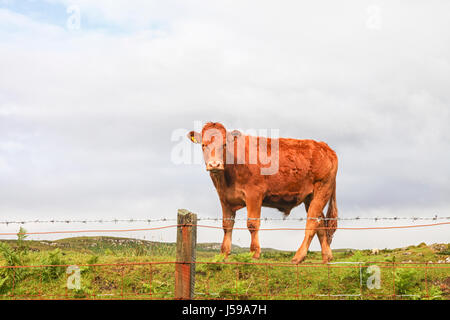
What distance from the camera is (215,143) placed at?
1426cm

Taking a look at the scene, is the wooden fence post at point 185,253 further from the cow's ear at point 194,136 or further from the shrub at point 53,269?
the cow's ear at point 194,136

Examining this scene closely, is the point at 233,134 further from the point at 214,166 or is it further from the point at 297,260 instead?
the point at 297,260

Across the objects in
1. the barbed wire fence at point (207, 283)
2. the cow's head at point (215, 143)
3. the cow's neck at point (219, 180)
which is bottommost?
the barbed wire fence at point (207, 283)

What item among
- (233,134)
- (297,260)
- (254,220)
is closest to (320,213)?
(297,260)

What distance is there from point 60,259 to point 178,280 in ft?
18.9

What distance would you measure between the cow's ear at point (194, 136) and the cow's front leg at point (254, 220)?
7.17 feet

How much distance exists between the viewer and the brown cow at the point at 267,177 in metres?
14.4

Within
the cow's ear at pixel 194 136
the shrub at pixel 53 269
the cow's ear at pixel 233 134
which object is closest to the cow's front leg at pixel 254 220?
the cow's ear at pixel 233 134

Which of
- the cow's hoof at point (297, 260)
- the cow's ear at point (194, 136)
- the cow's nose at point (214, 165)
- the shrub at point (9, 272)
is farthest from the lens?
the cow's ear at point (194, 136)

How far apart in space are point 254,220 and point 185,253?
5703mm
